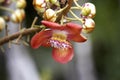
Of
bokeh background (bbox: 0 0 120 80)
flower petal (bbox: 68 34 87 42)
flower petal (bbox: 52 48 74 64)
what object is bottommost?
bokeh background (bbox: 0 0 120 80)

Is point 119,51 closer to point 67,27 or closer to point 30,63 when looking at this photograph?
point 30,63

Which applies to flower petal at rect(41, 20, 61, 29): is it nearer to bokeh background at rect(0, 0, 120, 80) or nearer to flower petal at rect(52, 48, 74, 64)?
flower petal at rect(52, 48, 74, 64)

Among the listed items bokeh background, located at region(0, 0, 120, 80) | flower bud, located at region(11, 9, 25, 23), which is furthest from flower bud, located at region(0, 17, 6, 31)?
bokeh background, located at region(0, 0, 120, 80)

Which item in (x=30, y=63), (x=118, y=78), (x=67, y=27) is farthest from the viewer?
(x=30, y=63)

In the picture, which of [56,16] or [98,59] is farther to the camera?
[98,59]

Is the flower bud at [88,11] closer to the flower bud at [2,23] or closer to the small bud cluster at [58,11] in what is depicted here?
the small bud cluster at [58,11]

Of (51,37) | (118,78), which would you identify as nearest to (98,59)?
(118,78)

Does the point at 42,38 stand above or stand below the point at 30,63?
A: above
